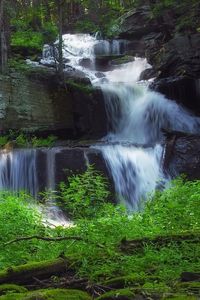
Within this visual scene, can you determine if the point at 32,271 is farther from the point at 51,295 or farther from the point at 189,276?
the point at 189,276

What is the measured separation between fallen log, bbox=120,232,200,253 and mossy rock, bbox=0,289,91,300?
1.30 metres

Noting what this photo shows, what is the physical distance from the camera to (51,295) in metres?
3.92

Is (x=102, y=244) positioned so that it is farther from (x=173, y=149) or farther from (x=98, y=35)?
(x=98, y=35)

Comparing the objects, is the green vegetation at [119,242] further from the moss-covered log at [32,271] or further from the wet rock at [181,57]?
the wet rock at [181,57]

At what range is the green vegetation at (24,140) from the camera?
15266 millimetres

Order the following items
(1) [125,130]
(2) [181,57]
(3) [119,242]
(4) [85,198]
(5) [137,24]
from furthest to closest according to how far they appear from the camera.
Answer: (5) [137,24], (2) [181,57], (1) [125,130], (4) [85,198], (3) [119,242]

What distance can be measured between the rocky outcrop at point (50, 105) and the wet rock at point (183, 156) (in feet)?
14.3

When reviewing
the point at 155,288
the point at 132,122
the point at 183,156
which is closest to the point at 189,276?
the point at 155,288

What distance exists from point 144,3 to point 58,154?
62.1 ft

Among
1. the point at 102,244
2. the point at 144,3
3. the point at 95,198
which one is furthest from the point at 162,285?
the point at 144,3

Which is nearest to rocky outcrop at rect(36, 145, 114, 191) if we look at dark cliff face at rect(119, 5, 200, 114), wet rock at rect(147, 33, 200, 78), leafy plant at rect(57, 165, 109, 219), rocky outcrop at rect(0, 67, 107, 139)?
rocky outcrop at rect(0, 67, 107, 139)

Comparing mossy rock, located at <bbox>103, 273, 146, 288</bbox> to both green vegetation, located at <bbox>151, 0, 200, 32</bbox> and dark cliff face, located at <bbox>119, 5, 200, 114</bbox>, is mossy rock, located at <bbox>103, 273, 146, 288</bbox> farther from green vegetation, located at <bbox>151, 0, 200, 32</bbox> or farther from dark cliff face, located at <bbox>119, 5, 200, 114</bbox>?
green vegetation, located at <bbox>151, 0, 200, 32</bbox>

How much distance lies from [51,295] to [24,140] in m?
12.3

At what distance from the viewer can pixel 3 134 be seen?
643 inches
